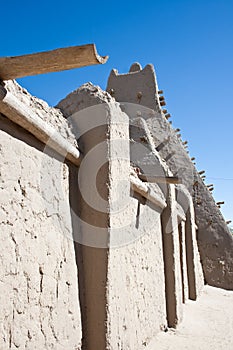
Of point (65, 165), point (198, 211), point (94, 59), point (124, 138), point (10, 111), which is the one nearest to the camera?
point (94, 59)

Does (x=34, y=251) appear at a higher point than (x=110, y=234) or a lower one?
lower

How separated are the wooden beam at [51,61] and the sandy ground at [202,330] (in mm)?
3397

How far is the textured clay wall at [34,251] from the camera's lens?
2.16 metres

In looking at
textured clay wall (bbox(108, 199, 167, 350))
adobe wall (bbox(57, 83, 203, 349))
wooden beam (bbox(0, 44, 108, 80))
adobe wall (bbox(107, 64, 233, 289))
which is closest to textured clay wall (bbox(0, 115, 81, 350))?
adobe wall (bbox(57, 83, 203, 349))

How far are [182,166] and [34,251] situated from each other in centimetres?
1053

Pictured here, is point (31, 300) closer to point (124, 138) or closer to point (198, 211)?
point (124, 138)

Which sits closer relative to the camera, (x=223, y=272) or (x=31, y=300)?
(x=31, y=300)

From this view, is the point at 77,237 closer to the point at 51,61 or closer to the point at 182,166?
the point at 51,61

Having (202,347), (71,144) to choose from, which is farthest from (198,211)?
(71,144)

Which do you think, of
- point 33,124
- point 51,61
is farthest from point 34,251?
point 51,61

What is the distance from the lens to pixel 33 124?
2.55 m

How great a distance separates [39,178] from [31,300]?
85 cm

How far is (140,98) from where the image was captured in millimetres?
13648

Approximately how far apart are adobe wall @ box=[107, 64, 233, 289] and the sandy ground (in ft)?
7.75
